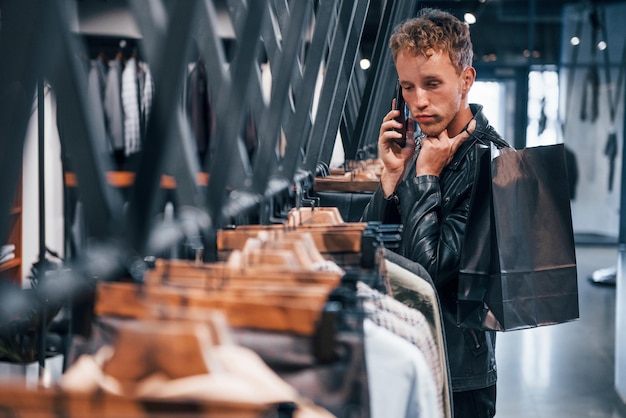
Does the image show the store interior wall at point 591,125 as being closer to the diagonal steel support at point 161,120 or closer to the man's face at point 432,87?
the man's face at point 432,87

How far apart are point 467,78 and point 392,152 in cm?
32

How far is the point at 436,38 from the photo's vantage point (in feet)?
7.23

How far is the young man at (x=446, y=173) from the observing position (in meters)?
2.15

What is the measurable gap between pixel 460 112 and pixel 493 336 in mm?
634

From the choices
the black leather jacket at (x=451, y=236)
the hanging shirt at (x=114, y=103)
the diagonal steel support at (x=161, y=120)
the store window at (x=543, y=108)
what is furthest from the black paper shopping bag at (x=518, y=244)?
the store window at (x=543, y=108)

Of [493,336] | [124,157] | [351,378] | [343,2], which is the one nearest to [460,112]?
[493,336]

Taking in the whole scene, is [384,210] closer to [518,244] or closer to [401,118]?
[401,118]

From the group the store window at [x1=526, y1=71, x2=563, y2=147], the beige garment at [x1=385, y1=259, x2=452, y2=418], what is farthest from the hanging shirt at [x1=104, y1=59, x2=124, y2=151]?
the store window at [x1=526, y1=71, x2=563, y2=147]

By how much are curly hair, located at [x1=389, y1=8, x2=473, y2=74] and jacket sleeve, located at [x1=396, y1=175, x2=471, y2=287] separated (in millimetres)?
334

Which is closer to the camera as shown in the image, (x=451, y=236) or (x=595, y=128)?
(x=451, y=236)

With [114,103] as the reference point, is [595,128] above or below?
above

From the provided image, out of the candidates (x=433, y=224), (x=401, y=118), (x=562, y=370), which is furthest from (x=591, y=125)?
(x=433, y=224)

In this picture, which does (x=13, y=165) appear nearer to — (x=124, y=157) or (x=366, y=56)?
(x=124, y=157)

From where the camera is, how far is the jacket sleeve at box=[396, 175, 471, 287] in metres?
2.14
